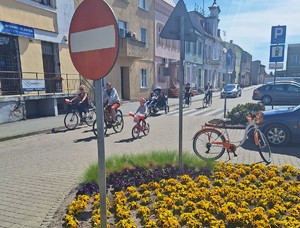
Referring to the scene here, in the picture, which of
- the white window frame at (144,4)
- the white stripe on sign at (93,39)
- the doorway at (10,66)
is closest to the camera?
the white stripe on sign at (93,39)

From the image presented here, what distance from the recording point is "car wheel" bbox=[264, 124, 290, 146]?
6875 millimetres

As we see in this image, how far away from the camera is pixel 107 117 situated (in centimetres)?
928

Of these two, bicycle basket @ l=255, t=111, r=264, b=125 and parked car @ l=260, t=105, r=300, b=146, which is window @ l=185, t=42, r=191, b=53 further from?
bicycle basket @ l=255, t=111, r=264, b=125

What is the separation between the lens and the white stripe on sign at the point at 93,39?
202 centimetres

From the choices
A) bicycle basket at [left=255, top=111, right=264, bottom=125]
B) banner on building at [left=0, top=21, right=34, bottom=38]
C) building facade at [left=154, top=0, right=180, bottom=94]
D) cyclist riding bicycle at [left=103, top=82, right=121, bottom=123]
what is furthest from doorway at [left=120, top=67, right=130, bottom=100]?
bicycle basket at [left=255, top=111, right=264, bottom=125]

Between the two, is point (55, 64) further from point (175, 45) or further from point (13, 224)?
point (175, 45)

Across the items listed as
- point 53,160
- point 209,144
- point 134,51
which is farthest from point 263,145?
point 134,51

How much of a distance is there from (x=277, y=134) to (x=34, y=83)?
11.5 m

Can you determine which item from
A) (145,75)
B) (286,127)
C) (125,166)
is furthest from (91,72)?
(145,75)

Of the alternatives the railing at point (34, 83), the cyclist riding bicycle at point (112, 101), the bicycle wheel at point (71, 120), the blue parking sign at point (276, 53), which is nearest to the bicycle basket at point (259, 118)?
the cyclist riding bicycle at point (112, 101)

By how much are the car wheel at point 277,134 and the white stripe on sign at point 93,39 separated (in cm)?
630

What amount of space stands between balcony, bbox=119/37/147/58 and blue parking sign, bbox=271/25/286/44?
10552 mm

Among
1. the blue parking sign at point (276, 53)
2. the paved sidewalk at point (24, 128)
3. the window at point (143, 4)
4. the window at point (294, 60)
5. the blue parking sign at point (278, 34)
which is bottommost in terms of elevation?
the paved sidewalk at point (24, 128)

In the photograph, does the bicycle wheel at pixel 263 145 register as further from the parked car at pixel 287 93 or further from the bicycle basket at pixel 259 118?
the parked car at pixel 287 93
